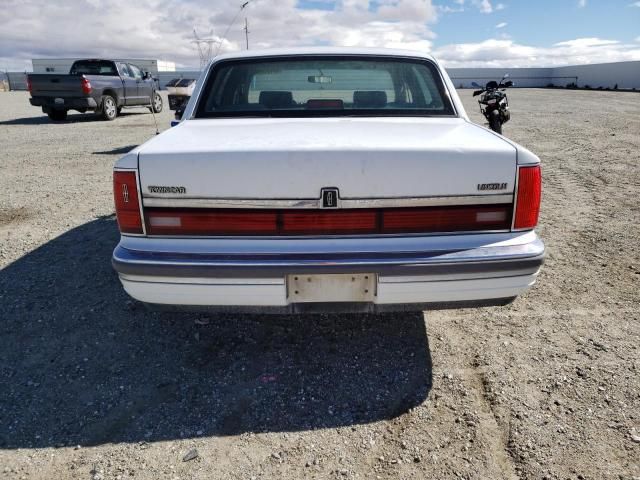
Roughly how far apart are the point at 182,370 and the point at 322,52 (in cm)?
238

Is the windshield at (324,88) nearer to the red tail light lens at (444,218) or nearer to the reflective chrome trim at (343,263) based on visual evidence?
the red tail light lens at (444,218)

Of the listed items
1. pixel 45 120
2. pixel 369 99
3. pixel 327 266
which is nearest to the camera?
pixel 327 266

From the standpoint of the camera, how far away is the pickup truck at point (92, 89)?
1341cm

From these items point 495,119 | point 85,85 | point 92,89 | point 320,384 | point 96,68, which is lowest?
point 320,384

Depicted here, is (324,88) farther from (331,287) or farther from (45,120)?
(45,120)

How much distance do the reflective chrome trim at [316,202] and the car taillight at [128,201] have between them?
0.21 ft

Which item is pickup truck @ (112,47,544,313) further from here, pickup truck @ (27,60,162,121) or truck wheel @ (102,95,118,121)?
truck wheel @ (102,95,118,121)

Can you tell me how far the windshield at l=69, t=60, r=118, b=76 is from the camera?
14.8m

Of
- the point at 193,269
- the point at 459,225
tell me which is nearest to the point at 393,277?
the point at 459,225

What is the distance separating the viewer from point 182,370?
2633mm

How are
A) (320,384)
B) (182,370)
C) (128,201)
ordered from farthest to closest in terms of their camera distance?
(182,370) < (320,384) < (128,201)

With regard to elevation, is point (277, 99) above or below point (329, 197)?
above

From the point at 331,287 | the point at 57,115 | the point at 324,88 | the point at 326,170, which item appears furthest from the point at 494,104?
the point at 57,115

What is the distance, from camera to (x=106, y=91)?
1446 cm
